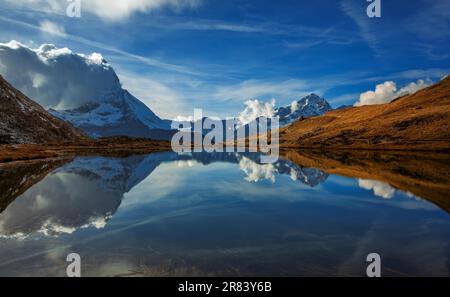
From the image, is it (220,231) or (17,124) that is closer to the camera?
(220,231)

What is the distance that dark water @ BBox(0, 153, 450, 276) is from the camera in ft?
55.9

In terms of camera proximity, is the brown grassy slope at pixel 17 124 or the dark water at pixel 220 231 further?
the brown grassy slope at pixel 17 124

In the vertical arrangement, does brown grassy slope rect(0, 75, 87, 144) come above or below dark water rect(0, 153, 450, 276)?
above

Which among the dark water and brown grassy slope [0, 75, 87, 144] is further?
brown grassy slope [0, 75, 87, 144]

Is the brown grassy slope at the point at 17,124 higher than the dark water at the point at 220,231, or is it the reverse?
the brown grassy slope at the point at 17,124

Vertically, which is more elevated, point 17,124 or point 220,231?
point 17,124

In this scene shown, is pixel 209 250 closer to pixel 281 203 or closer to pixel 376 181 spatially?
pixel 281 203

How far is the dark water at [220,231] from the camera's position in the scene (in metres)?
17.0

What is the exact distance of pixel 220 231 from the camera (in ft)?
78.7
